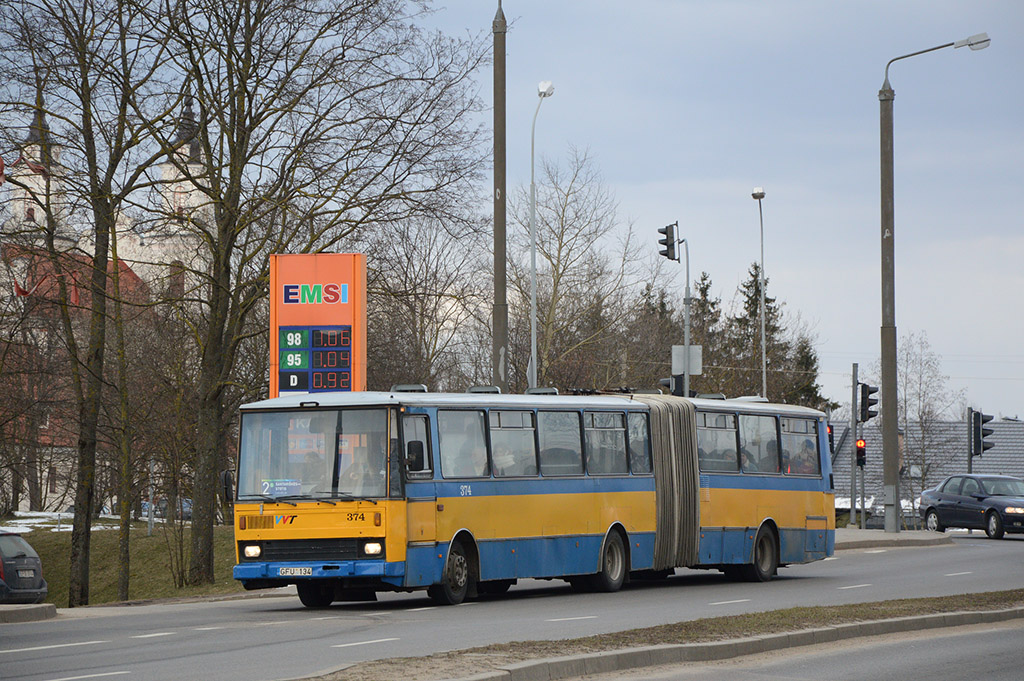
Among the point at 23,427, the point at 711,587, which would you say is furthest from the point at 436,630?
the point at 23,427

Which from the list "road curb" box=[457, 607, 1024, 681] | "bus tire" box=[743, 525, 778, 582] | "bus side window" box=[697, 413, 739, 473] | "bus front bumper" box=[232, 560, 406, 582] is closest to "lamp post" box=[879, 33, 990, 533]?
"bus tire" box=[743, 525, 778, 582]

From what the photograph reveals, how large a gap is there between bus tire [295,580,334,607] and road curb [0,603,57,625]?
10.3 ft

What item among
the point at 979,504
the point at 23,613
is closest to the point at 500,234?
the point at 23,613

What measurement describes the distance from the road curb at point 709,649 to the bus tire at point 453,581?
5.93m

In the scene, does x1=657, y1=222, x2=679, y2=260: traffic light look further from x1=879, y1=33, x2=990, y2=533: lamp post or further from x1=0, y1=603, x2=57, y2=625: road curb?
x1=0, y1=603, x2=57, y2=625: road curb

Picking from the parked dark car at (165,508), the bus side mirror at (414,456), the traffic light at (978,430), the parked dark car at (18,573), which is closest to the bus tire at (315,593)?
the bus side mirror at (414,456)

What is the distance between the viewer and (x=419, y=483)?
18.7 m

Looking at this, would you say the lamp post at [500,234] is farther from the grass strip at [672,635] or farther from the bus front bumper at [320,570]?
the grass strip at [672,635]

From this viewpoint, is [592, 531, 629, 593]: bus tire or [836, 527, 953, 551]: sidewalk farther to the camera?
[836, 527, 953, 551]: sidewalk

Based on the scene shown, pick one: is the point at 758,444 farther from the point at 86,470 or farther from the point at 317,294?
the point at 86,470

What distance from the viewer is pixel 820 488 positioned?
2692cm

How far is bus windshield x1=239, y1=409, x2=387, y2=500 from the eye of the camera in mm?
18453

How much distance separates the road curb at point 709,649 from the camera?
1097 cm

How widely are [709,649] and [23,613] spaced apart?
890 cm
